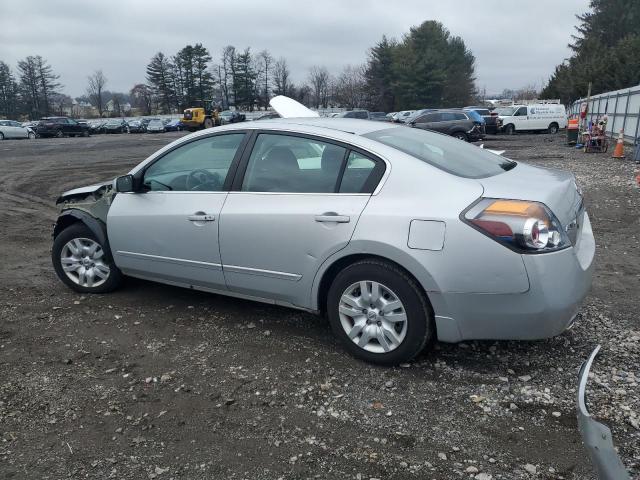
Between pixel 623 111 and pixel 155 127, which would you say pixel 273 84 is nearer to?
pixel 155 127

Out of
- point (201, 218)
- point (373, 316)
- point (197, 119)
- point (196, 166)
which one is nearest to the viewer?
point (373, 316)

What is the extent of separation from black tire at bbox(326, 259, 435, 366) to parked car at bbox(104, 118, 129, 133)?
49.2m

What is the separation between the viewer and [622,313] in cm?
426

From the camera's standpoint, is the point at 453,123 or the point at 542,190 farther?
the point at 453,123

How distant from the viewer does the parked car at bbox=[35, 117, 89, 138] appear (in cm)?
3984

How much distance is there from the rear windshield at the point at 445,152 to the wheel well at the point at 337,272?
0.71 meters

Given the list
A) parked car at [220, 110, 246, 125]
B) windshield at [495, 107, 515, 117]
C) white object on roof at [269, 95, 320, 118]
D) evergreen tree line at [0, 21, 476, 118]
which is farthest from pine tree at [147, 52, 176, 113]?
white object on roof at [269, 95, 320, 118]

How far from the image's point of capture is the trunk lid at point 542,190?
3.16 meters

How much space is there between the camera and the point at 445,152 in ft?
12.6

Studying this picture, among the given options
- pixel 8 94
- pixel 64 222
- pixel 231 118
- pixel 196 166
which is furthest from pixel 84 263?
pixel 8 94

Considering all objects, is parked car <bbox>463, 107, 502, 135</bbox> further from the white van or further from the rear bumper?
the rear bumper

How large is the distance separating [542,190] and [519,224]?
467mm

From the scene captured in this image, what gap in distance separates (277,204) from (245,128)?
777 mm

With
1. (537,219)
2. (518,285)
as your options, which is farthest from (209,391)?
(537,219)
